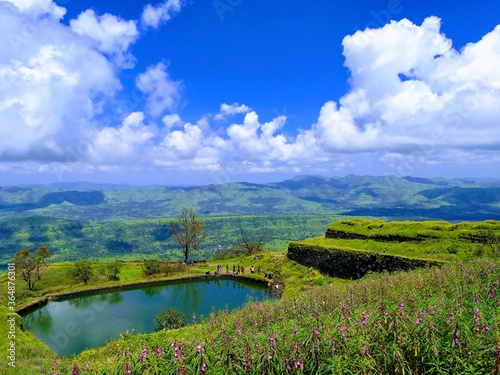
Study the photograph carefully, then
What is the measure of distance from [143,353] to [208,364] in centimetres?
103

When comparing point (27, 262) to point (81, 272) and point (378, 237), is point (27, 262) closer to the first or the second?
point (81, 272)

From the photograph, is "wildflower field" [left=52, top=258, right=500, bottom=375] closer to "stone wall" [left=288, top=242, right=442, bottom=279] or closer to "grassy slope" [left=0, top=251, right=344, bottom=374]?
"stone wall" [left=288, top=242, right=442, bottom=279]

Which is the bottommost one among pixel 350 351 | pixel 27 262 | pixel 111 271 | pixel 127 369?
pixel 111 271

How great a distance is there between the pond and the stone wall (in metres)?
6.76

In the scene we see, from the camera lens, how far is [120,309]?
3161 centimetres

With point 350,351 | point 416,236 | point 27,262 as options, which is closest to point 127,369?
point 350,351

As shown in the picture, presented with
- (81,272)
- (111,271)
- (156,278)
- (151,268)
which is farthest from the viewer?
(151,268)

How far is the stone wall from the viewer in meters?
29.1

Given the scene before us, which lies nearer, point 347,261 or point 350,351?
point 350,351

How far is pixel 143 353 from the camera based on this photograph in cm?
503

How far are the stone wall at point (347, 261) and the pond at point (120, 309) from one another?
6763mm

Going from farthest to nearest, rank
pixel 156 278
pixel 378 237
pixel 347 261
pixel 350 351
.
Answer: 1. pixel 156 278
2. pixel 378 237
3. pixel 347 261
4. pixel 350 351

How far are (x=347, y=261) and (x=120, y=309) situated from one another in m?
23.1

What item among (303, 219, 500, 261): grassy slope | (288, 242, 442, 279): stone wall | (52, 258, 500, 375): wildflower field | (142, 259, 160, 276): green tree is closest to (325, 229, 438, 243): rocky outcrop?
(303, 219, 500, 261): grassy slope
